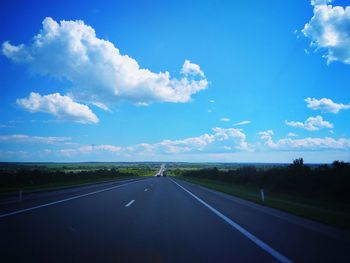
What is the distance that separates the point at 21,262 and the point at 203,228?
5.43 m

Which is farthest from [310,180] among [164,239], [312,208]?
[164,239]

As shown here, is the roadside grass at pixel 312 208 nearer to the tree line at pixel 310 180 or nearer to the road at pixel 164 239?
the road at pixel 164 239

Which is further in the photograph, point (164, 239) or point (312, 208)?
point (312, 208)

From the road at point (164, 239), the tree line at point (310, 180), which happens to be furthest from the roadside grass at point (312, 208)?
the tree line at point (310, 180)

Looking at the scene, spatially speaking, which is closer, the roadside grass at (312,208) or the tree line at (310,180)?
the roadside grass at (312,208)

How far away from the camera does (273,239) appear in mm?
8312

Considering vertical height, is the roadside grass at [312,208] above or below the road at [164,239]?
below

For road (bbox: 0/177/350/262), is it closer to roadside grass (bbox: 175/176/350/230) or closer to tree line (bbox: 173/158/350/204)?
roadside grass (bbox: 175/176/350/230)

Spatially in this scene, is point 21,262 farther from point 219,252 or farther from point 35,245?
point 219,252

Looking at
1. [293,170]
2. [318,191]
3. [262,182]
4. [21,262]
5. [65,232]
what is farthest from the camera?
[262,182]

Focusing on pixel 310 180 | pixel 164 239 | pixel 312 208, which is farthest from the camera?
pixel 310 180

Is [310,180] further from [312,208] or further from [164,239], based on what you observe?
[164,239]

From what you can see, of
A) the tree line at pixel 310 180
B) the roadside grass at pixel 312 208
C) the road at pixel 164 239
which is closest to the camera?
the road at pixel 164 239

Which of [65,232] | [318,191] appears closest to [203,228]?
[65,232]
